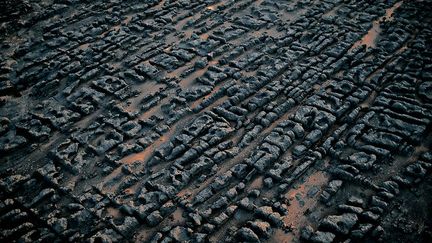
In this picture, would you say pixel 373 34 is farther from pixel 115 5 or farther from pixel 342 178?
pixel 115 5

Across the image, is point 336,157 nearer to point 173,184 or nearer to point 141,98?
point 173,184

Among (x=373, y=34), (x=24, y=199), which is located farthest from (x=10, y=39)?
(x=373, y=34)

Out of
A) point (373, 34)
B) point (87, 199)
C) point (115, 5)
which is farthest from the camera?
point (115, 5)

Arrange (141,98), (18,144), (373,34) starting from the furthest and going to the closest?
1. (373,34)
2. (141,98)
3. (18,144)

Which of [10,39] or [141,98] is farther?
[10,39]

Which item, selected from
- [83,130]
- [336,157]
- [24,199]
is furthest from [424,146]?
[24,199]

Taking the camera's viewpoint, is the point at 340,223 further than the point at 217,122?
No

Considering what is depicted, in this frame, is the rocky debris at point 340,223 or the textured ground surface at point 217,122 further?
the textured ground surface at point 217,122

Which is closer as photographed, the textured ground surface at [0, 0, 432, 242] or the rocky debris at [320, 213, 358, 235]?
the rocky debris at [320, 213, 358, 235]
